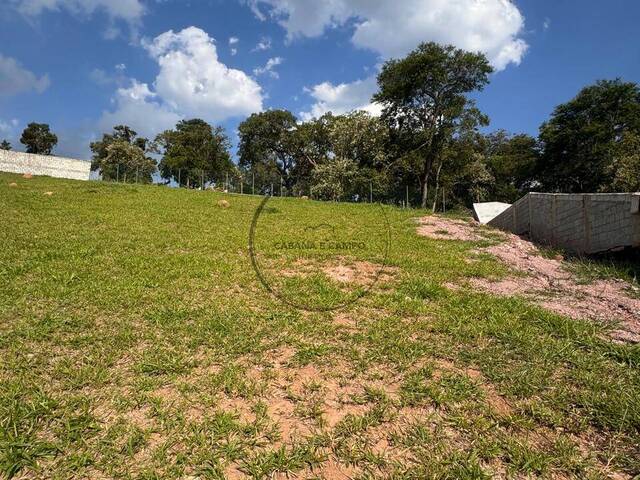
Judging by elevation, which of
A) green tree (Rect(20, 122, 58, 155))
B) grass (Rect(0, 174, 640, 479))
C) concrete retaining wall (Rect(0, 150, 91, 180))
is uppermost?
green tree (Rect(20, 122, 58, 155))

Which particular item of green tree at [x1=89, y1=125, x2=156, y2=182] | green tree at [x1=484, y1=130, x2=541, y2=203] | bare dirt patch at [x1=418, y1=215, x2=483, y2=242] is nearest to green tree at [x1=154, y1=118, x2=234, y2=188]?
green tree at [x1=89, y1=125, x2=156, y2=182]

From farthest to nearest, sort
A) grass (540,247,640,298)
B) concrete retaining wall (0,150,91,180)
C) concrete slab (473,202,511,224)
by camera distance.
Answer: concrete retaining wall (0,150,91,180), concrete slab (473,202,511,224), grass (540,247,640,298)

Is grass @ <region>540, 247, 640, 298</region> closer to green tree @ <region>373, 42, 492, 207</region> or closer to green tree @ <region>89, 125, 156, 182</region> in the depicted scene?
green tree @ <region>373, 42, 492, 207</region>

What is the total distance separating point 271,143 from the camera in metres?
64.2

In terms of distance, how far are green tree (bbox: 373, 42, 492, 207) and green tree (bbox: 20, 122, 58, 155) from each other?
6916 cm

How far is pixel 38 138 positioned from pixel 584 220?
90.4 metres

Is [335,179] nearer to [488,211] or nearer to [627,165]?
[488,211]

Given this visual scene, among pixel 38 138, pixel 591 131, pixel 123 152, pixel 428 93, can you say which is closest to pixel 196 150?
pixel 123 152

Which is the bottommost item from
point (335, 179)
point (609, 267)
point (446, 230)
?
point (609, 267)

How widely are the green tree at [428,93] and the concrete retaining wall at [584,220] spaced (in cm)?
2470

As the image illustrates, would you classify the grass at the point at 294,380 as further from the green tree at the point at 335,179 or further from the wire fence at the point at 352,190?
the green tree at the point at 335,179

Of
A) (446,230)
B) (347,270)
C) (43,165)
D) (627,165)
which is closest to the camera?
(347,270)

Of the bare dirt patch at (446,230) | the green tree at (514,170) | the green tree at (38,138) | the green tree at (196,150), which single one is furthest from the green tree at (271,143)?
the bare dirt patch at (446,230)

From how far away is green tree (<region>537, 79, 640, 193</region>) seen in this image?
37750mm
